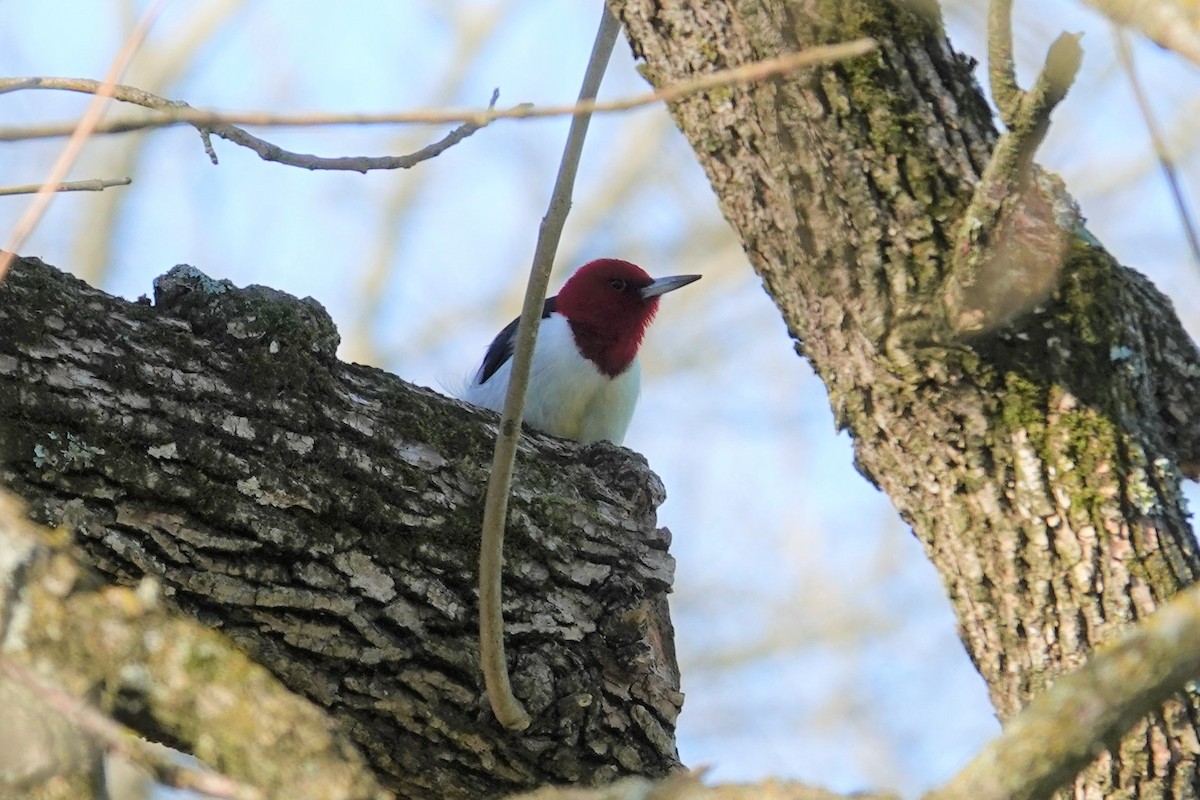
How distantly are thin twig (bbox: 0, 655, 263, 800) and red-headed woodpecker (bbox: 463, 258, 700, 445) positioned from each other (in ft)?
11.0

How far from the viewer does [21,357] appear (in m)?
2.55

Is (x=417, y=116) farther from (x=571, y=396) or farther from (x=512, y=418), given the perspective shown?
(x=571, y=396)

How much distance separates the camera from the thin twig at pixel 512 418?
8.59 feet

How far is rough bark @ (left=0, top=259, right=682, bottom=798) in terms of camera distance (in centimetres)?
254

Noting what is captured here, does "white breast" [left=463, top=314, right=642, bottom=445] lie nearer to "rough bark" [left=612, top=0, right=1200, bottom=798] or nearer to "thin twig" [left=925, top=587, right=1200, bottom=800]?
"rough bark" [left=612, top=0, right=1200, bottom=798]

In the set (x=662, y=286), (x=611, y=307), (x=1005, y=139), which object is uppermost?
(x=662, y=286)

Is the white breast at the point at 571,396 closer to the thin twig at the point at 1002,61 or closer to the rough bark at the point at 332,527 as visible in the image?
the rough bark at the point at 332,527

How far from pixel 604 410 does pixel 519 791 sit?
2323mm

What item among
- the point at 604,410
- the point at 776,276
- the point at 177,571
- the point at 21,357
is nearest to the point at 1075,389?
the point at 776,276

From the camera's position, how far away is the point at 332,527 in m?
2.77

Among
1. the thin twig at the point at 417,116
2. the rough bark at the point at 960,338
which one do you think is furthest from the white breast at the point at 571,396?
the thin twig at the point at 417,116

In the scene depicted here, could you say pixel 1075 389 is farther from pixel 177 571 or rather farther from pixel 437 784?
pixel 177 571

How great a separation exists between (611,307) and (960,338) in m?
3.26

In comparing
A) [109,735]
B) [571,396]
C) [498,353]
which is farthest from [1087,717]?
[498,353]
